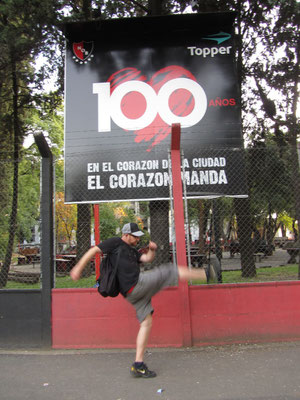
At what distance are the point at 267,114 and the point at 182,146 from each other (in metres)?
5.42

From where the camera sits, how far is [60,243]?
5711mm

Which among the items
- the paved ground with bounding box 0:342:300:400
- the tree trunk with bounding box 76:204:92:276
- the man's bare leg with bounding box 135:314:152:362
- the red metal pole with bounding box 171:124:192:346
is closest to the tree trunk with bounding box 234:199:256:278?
the tree trunk with bounding box 76:204:92:276

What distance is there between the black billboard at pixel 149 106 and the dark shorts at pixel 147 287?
7.77 ft

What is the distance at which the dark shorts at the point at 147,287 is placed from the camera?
143 inches

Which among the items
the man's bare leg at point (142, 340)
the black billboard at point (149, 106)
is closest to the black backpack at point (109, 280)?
the man's bare leg at point (142, 340)

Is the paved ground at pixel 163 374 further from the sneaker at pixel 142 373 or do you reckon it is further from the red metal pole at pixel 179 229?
the red metal pole at pixel 179 229

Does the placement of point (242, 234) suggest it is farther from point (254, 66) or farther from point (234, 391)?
point (234, 391)

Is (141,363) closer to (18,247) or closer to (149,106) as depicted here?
(18,247)

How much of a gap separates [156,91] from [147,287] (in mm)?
4003

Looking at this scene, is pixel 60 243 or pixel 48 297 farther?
pixel 60 243

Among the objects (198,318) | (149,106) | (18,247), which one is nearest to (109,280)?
(198,318)

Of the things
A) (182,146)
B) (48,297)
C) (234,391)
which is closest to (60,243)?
(48,297)

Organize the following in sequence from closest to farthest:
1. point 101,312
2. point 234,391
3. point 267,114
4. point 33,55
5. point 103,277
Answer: point 234,391 → point 103,277 → point 101,312 → point 33,55 → point 267,114

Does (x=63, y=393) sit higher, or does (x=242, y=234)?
(x=242, y=234)
